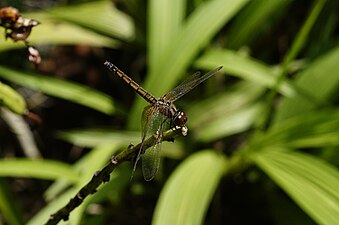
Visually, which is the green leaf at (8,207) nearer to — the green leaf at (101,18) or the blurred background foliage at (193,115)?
the blurred background foliage at (193,115)

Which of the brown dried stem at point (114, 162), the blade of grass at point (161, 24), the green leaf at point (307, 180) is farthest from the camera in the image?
the blade of grass at point (161, 24)

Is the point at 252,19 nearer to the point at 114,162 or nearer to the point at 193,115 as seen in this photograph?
the point at 193,115

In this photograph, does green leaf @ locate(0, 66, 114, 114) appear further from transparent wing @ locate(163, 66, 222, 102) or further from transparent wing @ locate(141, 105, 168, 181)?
transparent wing @ locate(141, 105, 168, 181)

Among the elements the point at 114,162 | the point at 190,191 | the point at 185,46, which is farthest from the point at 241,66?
the point at 114,162

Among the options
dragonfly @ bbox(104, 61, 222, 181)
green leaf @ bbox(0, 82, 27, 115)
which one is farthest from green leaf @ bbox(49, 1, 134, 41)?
dragonfly @ bbox(104, 61, 222, 181)

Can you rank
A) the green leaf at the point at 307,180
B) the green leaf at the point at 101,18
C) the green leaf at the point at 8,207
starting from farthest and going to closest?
the green leaf at the point at 101,18, the green leaf at the point at 8,207, the green leaf at the point at 307,180

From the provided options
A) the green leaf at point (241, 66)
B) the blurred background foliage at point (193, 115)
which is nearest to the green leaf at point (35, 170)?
the blurred background foliage at point (193, 115)
